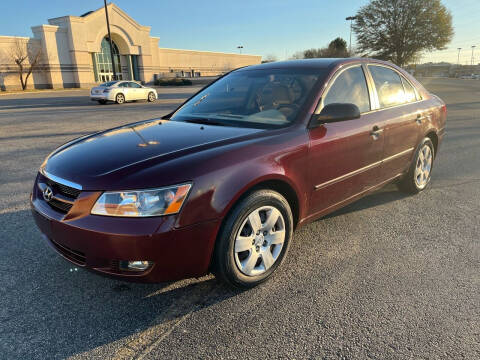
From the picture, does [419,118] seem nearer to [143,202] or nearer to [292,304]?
[292,304]

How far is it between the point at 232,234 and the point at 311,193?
92cm

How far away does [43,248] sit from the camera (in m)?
3.28

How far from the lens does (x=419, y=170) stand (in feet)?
15.1

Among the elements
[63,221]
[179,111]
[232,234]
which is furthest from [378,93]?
[63,221]

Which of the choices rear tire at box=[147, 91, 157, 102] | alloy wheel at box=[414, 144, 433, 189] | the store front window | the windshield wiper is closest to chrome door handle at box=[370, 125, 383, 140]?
alloy wheel at box=[414, 144, 433, 189]

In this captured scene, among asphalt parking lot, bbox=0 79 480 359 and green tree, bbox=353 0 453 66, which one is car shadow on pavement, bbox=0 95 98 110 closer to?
asphalt parking lot, bbox=0 79 480 359

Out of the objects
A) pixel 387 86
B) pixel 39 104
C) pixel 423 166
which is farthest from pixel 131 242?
pixel 39 104

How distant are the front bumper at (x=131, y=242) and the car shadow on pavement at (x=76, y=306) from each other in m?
0.32

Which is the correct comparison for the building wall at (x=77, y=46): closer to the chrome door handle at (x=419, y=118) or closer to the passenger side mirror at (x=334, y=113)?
the chrome door handle at (x=419, y=118)

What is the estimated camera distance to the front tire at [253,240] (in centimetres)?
241

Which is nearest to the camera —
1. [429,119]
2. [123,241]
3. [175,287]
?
[123,241]

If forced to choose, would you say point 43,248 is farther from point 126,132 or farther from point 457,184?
point 457,184

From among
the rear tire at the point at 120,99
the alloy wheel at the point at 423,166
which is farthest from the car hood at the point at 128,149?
the rear tire at the point at 120,99

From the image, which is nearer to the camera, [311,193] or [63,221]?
[63,221]
